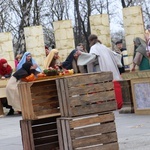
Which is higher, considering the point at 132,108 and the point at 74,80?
the point at 74,80

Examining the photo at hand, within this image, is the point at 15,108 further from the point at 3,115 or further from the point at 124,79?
the point at 124,79

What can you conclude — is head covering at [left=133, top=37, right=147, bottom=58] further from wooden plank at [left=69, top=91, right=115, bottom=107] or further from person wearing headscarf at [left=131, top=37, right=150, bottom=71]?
wooden plank at [left=69, top=91, right=115, bottom=107]

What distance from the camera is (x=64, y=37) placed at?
25.8 m

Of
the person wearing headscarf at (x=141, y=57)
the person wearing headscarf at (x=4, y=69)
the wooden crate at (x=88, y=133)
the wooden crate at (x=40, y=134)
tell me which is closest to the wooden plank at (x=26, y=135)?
the wooden crate at (x=40, y=134)

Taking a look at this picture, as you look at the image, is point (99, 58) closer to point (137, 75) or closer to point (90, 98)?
point (137, 75)

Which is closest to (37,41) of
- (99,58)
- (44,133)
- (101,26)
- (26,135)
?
(101,26)

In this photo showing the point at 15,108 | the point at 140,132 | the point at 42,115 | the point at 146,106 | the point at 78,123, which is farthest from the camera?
the point at 15,108

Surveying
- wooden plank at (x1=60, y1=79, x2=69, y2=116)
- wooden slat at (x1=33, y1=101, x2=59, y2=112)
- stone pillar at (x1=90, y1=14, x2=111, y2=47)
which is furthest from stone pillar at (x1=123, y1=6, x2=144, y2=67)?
wooden plank at (x1=60, y1=79, x2=69, y2=116)

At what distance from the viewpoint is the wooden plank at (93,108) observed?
8469mm

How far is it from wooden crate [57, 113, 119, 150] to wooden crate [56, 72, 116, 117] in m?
0.10

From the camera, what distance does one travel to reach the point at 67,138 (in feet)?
28.0

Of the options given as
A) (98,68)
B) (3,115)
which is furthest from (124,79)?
(3,115)

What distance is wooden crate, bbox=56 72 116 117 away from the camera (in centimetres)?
848

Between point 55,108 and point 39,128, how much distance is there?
459 millimetres
